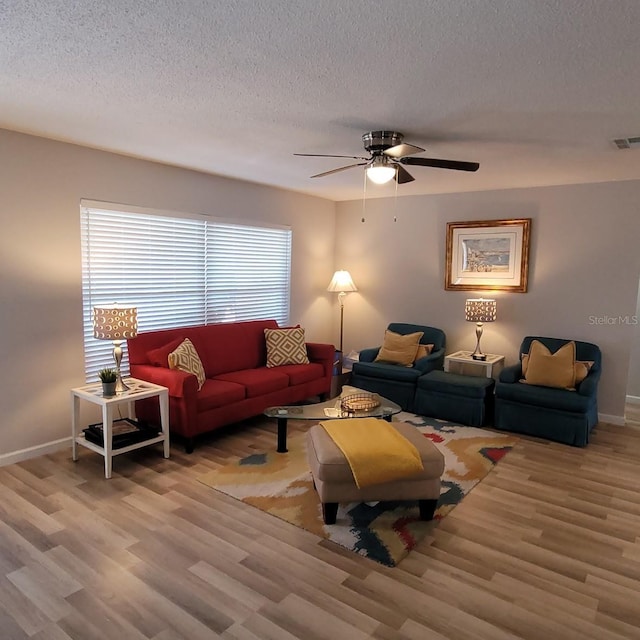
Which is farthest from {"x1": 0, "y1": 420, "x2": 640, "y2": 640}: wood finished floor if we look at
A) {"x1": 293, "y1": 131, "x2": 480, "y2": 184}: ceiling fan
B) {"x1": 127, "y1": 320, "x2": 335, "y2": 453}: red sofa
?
{"x1": 293, "y1": 131, "x2": 480, "y2": 184}: ceiling fan

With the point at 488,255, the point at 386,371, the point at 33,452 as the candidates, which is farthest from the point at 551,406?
the point at 33,452

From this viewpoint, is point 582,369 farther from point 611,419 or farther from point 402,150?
point 402,150

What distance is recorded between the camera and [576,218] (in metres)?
4.78

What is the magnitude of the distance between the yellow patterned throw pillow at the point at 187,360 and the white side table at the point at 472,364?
2642mm

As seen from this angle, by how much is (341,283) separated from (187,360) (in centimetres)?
261

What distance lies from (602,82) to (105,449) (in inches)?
145

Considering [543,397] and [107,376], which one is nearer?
[107,376]

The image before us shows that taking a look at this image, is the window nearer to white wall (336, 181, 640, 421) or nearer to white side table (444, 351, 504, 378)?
white wall (336, 181, 640, 421)

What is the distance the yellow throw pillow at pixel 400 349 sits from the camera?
530 cm

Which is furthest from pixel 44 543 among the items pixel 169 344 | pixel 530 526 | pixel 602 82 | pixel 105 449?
pixel 602 82

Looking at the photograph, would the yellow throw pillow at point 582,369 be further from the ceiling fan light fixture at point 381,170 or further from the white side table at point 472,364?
the ceiling fan light fixture at point 381,170

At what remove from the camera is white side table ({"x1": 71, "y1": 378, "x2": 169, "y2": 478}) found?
334cm

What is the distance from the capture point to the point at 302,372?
486cm

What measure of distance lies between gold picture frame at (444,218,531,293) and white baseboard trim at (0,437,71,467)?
14.0 ft
